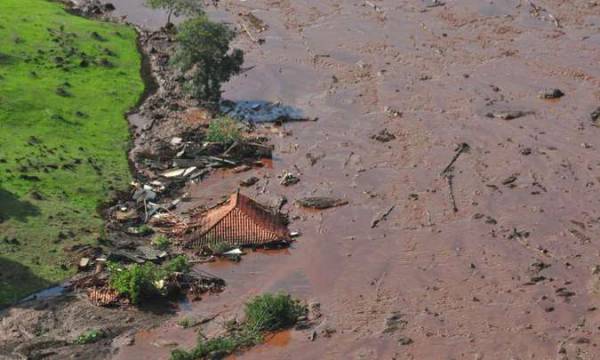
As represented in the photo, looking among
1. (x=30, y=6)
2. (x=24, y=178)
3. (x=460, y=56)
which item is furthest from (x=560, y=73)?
(x=30, y=6)

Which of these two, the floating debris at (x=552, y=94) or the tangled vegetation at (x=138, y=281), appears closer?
the tangled vegetation at (x=138, y=281)

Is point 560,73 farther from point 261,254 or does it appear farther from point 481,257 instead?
point 261,254

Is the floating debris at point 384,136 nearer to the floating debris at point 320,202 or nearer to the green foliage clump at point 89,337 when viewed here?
the floating debris at point 320,202

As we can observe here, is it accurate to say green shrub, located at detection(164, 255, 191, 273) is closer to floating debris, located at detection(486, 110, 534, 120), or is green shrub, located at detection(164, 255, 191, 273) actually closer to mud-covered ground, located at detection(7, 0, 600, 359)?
mud-covered ground, located at detection(7, 0, 600, 359)

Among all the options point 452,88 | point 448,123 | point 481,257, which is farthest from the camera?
point 452,88

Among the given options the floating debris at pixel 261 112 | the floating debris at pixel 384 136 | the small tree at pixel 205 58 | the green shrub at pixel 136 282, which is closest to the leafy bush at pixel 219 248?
the green shrub at pixel 136 282
